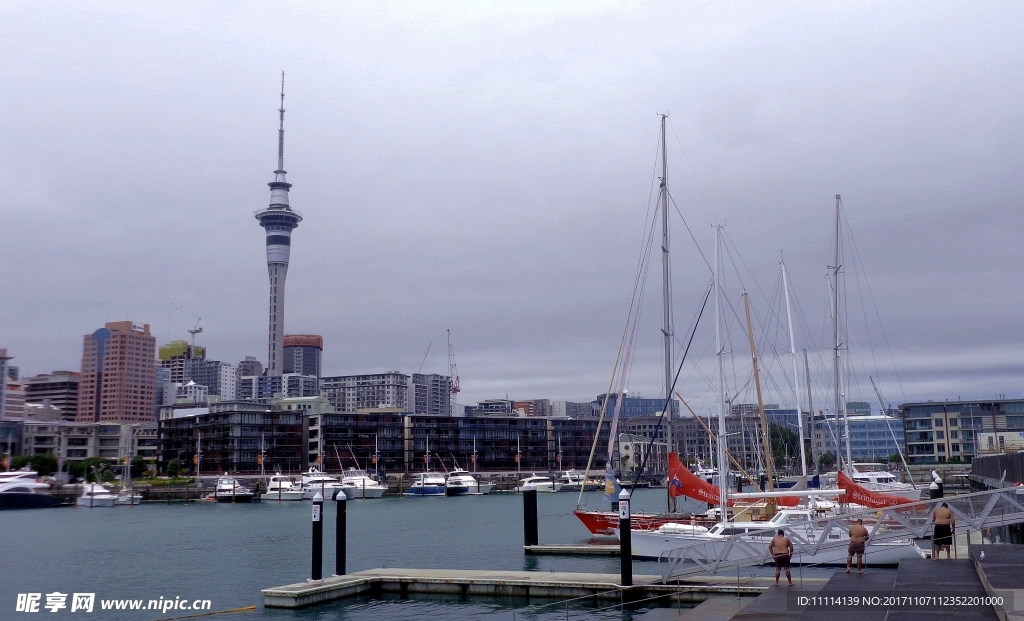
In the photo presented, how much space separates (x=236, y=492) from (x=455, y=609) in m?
114

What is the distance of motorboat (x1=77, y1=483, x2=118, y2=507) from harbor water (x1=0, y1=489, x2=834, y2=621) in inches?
846

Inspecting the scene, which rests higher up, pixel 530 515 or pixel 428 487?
pixel 530 515

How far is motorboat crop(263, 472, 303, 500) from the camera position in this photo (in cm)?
13800

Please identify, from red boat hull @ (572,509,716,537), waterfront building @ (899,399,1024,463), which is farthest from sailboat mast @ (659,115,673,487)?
waterfront building @ (899,399,1024,463)

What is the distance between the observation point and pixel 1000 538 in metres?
46.9

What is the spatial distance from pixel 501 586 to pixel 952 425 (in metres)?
157

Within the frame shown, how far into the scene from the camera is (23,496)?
129m

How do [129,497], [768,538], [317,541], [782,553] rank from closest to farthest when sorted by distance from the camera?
[782,553], [768,538], [317,541], [129,497]

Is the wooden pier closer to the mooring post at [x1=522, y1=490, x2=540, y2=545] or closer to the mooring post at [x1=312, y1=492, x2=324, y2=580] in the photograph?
the mooring post at [x1=312, y1=492, x2=324, y2=580]

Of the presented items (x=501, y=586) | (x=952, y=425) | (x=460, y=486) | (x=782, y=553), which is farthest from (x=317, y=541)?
(x=952, y=425)

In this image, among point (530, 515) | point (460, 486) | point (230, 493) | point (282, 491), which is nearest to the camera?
point (530, 515)

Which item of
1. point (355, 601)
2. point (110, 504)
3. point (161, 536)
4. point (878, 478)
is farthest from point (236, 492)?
point (355, 601)

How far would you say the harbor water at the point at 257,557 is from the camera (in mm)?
32469

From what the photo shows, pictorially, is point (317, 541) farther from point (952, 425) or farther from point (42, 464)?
point (42, 464)
